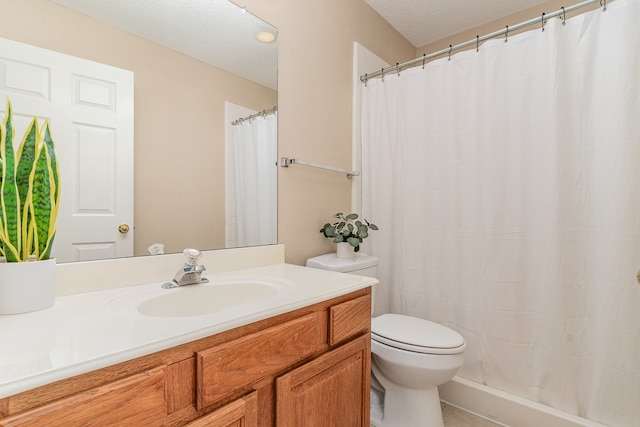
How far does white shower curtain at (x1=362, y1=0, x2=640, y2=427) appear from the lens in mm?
1312

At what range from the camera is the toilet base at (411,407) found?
142cm

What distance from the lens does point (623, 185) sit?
1293 mm

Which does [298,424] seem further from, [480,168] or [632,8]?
[632,8]

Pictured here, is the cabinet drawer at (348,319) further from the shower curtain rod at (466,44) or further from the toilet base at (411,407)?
the shower curtain rod at (466,44)

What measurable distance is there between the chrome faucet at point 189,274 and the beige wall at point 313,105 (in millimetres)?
535

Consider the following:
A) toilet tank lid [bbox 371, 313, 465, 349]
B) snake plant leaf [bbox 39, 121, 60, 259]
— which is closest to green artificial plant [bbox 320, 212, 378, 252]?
toilet tank lid [bbox 371, 313, 465, 349]

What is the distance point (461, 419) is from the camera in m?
1.62

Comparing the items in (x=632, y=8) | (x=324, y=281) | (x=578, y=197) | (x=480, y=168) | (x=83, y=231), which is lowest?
(x=324, y=281)

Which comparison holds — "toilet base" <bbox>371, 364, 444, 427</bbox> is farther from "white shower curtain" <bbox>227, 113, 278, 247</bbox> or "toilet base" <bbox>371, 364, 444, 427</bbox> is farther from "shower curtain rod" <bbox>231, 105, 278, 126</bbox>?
"shower curtain rod" <bbox>231, 105, 278, 126</bbox>

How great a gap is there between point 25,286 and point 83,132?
1.56 ft

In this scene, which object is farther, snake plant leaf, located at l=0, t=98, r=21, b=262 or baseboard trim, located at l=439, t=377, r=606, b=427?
baseboard trim, located at l=439, t=377, r=606, b=427

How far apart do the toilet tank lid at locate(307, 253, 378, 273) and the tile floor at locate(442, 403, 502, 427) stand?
2.71 feet

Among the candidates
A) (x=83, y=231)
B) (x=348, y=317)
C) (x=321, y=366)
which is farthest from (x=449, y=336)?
(x=83, y=231)

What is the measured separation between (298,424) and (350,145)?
155cm
